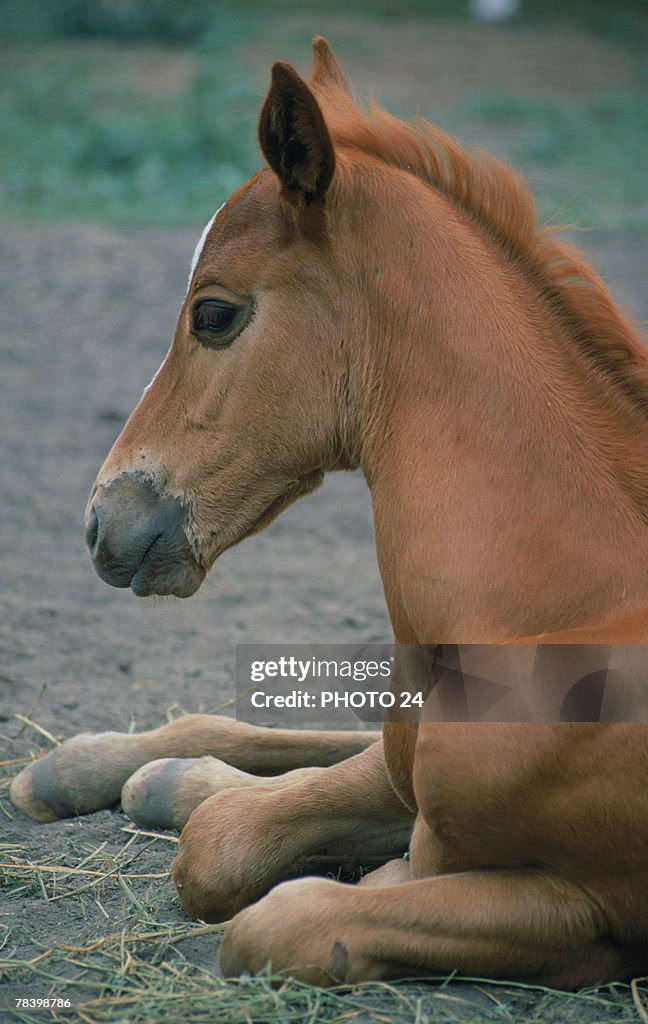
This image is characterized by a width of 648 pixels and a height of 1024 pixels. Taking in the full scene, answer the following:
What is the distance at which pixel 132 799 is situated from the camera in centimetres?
378

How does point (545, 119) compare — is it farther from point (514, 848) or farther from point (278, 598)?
point (514, 848)

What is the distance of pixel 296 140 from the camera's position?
2.92m

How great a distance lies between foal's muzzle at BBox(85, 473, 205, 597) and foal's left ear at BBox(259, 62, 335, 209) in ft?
2.56

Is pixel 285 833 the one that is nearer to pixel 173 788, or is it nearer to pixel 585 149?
pixel 173 788

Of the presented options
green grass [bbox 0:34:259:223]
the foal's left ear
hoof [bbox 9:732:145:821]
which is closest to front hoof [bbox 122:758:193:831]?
hoof [bbox 9:732:145:821]

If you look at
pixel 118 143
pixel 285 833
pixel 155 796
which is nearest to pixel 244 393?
pixel 285 833

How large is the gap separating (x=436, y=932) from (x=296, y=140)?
1.73 m

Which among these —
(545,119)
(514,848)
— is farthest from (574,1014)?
(545,119)

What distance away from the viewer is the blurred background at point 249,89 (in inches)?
476

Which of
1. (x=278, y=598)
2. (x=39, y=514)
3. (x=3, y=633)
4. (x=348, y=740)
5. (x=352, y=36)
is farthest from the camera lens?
(x=352, y=36)

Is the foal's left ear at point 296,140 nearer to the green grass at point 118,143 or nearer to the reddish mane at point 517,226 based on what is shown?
the reddish mane at point 517,226

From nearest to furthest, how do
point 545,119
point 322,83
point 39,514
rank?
point 322,83 < point 39,514 < point 545,119

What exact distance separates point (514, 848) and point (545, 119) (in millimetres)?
13115

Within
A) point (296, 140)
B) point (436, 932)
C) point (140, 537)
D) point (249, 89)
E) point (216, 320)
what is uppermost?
point (249, 89)
